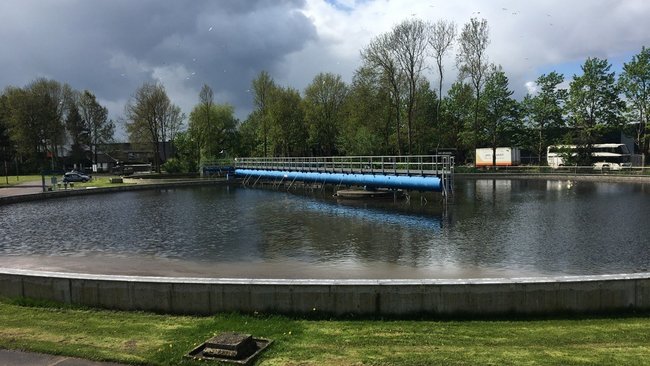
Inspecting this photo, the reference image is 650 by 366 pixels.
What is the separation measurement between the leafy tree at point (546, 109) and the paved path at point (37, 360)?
81.8 m

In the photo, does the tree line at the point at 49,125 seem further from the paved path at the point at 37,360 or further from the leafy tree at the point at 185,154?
the paved path at the point at 37,360

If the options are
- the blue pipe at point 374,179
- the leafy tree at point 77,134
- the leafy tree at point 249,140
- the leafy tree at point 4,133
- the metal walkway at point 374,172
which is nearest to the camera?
the metal walkway at point 374,172

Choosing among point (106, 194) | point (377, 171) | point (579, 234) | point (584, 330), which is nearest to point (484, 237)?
point (579, 234)

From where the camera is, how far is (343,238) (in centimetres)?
2230

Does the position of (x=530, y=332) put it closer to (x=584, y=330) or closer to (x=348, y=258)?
(x=584, y=330)

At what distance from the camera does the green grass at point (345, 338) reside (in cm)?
745

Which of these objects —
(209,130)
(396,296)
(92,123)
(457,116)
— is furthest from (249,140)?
(396,296)

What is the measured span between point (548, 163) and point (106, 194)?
229ft

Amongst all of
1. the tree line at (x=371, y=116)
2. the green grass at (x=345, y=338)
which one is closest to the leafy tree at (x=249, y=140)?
the tree line at (x=371, y=116)

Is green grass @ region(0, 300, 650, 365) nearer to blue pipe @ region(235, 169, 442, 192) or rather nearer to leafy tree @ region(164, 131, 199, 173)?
blue pipe @ region(235, 169, 442, 192)

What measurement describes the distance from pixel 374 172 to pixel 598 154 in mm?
54522

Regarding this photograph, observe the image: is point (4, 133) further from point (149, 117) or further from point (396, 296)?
point (396, 296)

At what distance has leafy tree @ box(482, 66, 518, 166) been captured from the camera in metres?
81.2

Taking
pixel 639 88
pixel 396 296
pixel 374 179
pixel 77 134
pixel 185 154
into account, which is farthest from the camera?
pixel 77 134
